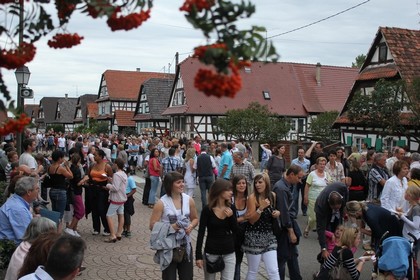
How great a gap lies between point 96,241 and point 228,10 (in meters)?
8.82

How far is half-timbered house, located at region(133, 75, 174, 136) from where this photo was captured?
55.3 metres

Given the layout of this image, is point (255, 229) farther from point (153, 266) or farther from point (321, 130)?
point (321, 130)

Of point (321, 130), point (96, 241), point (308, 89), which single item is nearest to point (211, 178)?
point (96, 241)

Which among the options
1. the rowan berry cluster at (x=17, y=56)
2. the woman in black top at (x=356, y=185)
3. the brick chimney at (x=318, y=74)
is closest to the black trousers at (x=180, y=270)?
the rowan berry cluster at (x=17, y=56)

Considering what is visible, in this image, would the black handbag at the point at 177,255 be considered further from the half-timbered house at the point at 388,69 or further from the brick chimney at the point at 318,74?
the brick chimney at the point at 318,74

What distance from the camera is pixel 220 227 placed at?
6023mm

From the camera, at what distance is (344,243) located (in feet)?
20.0

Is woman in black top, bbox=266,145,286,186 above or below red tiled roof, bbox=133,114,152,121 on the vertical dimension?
below

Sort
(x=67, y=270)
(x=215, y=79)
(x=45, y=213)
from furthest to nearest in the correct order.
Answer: (x=45, y=213) → (x=67, y=270) → (x=215, y=79)

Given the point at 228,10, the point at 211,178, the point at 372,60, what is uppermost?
the point at 372,60

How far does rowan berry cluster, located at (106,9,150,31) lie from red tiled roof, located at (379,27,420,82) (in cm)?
2430

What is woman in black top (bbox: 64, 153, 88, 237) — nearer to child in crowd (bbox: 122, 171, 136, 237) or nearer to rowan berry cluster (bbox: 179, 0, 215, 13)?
child in crowd (bbox: 122, 171, 136, 237)

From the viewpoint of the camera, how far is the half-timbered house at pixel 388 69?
25333mm

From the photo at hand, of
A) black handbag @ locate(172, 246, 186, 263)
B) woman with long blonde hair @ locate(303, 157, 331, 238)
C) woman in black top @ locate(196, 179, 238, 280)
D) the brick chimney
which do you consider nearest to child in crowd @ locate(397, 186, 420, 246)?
woman in black top @ locate(196, 179, 238, 280)
